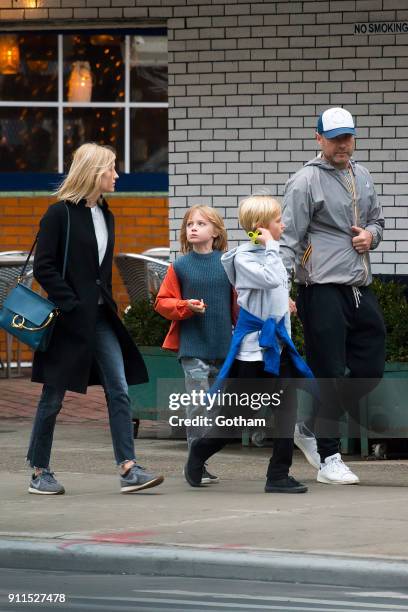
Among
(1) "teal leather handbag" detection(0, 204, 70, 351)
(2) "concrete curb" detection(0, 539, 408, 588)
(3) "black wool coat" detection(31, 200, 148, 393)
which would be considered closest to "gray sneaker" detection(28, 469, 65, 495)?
(3) "black wool coat" detection(31, 200, 148, 393)

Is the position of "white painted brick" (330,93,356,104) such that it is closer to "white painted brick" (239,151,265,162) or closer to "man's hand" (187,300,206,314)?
"white painted brick" (239,151,265,162)

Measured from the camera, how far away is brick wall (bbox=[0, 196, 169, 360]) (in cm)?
1540

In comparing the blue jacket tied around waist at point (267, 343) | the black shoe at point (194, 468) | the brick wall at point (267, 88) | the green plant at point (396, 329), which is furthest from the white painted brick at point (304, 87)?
the black shoe at point (194, 468)

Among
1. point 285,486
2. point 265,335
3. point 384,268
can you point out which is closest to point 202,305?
point 265,335

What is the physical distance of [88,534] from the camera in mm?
7387

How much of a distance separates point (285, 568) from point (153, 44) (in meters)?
9.25

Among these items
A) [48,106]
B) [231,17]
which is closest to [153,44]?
[48,106]

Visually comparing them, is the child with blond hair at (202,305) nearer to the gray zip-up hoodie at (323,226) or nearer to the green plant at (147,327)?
the gray zip-up hoodie at (323,226)

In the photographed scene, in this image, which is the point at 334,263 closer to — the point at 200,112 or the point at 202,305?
the point at 202,305

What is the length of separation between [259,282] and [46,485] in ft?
5.08

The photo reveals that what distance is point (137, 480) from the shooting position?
340 inches

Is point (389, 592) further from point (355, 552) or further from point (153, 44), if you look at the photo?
point (153, 44)

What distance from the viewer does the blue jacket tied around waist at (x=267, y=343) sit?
8375 mm

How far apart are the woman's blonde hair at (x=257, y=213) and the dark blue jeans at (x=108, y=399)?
88cm
